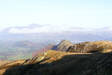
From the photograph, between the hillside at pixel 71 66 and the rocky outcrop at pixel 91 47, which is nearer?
the hillside at pixel 71 66

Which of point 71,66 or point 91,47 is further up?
point 91,47

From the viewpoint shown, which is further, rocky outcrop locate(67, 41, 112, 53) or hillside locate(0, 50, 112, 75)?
rocky outcrop locate(67, 41, 112, 53)

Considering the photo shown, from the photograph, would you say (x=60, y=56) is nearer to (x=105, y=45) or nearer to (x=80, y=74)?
(x=80, y=74)

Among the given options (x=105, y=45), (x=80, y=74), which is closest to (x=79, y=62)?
(x=80, y=74)

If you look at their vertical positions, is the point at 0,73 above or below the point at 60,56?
below

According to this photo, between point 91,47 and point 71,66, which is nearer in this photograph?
point 71,66

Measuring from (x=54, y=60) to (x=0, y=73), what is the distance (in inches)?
1038

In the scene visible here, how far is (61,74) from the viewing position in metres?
62.2

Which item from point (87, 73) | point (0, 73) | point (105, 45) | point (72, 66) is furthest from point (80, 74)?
point (105, 45)

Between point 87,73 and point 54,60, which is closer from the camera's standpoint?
point 87,73

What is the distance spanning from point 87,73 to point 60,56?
31.8 metres

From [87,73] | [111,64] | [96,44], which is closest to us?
[111,64]

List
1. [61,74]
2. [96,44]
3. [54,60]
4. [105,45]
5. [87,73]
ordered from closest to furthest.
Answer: [87,73] → [61,74] → [54,60] → [105,45] → [96,44]

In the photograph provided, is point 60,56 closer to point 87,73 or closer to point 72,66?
point 72,66
